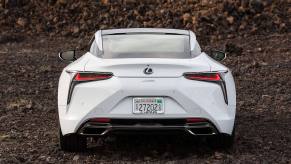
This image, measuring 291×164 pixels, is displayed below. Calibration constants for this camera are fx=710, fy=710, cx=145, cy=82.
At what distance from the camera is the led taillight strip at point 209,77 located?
7.28 metres

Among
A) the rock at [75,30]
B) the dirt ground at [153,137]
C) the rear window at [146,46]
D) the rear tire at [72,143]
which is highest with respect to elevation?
the rear window at [146,46]

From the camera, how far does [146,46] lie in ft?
25.9

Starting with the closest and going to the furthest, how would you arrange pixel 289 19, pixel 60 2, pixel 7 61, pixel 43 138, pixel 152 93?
pixel 152 93, pixel 43 138, pixel 7 61, pixel 289 19, pixel 60 2

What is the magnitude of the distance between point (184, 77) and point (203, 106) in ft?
1.18

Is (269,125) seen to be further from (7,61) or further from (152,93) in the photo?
(7,61)

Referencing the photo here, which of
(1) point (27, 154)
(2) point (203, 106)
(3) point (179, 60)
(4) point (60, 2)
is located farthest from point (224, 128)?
(4) point (60, 2)

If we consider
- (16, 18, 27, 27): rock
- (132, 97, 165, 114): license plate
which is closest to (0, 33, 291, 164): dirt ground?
(132, 97, 165, 114): license plate

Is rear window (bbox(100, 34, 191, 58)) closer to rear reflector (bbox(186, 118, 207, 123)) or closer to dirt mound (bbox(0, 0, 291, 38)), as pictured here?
rear reflector (bbox(186, 118, 207, 123))

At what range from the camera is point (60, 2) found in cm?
2592

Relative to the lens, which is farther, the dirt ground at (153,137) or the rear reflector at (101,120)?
the dirt ground at (153,137)

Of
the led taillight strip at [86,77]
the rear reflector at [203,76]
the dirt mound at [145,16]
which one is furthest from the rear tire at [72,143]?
the dirt mound at [145,16]

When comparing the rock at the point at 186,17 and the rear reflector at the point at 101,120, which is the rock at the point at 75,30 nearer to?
the rock at the point at 186,17

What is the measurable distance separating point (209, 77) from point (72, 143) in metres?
1.70

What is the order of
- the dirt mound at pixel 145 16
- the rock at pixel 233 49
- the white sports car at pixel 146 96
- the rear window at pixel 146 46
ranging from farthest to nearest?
the dirt mound at pixel 145 16
the rock at pixel 233 49
the rear window at pixel 146 46
the white sports car at pixel 146 96
